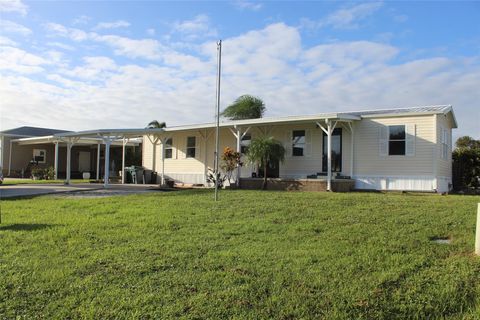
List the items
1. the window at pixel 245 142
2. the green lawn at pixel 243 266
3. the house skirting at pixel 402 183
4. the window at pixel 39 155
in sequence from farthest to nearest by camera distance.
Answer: the window at pixel 39 155 → the window at pixel 245 142 → the house skirting at pixel 402 183 → the green lawn at pixel 243 266

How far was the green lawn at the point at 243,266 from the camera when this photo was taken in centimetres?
415

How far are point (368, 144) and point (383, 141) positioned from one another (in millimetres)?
577

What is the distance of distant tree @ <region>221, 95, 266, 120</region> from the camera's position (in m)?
33.6

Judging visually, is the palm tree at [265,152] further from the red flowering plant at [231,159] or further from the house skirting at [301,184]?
the house skirting at [301,184]

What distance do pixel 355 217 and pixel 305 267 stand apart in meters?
3.57

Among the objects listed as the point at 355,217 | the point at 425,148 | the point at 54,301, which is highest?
the point at 425,148

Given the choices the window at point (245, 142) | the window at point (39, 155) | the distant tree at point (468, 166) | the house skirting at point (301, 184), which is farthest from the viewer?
the window at point (39, 155)

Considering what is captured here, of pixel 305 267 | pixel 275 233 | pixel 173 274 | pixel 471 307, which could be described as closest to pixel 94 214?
pixel 275 233

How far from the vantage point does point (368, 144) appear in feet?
54.3

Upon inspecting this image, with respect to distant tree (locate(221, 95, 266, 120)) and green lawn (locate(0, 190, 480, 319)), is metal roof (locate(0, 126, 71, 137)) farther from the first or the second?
green lawn (locate(0, 190, 480, 319))

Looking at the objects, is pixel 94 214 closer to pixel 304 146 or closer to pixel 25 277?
pixel 25 277

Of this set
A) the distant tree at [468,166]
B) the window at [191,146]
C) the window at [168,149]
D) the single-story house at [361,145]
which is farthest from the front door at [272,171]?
the distant tree at [468,166]

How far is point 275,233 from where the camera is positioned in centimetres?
716

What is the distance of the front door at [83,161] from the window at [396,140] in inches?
1063
